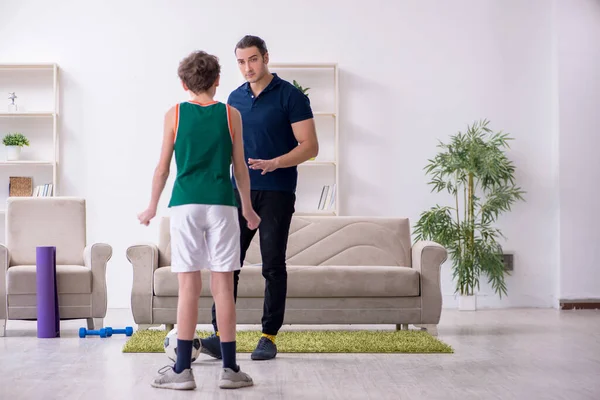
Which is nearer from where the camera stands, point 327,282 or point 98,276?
point 327,282

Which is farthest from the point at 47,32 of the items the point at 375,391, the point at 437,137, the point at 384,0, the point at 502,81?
the point at 375,391

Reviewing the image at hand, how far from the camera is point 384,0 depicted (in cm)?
712

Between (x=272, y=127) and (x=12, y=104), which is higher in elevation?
(x=12, y=104)

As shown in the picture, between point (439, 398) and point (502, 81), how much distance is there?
15.4ft

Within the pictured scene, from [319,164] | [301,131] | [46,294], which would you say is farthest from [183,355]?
[319,164]

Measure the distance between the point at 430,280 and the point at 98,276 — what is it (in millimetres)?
2065

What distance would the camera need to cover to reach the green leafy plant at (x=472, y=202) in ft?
21.7

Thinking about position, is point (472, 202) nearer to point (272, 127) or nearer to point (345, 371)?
point (272, 127)

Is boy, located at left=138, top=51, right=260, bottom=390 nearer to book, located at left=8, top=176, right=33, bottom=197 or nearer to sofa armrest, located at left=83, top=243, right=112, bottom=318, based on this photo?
sofa armrest, located at left=83, top=243, right=112, bottom=318

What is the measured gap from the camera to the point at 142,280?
4953mm

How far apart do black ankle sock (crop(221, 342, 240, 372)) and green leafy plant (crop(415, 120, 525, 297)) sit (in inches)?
143

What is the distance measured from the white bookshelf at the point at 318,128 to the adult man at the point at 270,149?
307 cm

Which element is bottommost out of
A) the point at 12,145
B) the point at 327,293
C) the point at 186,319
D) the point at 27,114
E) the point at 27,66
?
the point at 327,293

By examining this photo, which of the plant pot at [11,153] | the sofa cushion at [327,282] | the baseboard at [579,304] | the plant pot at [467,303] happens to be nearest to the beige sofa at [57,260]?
the sofa cushion at [327,282]
